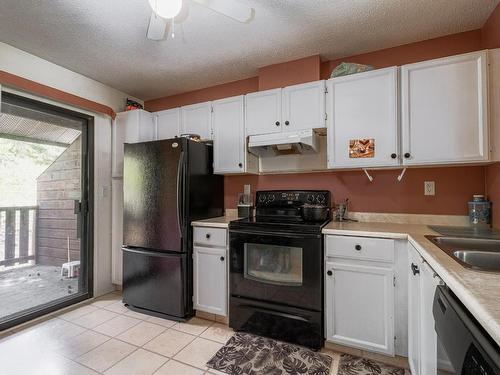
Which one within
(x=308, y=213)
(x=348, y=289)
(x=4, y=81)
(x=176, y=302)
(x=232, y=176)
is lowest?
(x=176, y=302)

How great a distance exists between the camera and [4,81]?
2107 mm

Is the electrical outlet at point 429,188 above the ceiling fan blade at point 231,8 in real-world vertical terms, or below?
below

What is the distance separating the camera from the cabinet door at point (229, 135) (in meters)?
2.56

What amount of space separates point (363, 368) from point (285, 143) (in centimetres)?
171

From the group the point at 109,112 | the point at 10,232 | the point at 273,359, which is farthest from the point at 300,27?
the point at 10,232

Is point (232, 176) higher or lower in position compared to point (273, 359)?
higher

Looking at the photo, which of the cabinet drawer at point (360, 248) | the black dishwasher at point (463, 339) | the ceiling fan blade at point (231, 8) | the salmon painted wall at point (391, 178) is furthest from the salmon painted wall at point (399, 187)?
the ceiling fan blade at point (231, 8)

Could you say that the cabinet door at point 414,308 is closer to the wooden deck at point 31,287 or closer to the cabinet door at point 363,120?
the cabinet door at point 363,120

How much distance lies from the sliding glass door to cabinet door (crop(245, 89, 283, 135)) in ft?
6.01

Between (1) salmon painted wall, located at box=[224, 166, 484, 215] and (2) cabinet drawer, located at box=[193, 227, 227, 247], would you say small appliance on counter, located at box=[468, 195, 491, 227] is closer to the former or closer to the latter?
(1) salmon painted wall, located at box=[224, 166, 484, 215]

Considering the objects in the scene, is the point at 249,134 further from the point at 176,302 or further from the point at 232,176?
the point at 176,302

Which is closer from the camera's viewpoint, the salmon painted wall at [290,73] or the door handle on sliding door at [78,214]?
the salmon painted wall at [290,73]

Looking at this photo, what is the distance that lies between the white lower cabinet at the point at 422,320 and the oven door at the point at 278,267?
0.56m

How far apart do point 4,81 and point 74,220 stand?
1418 mm
